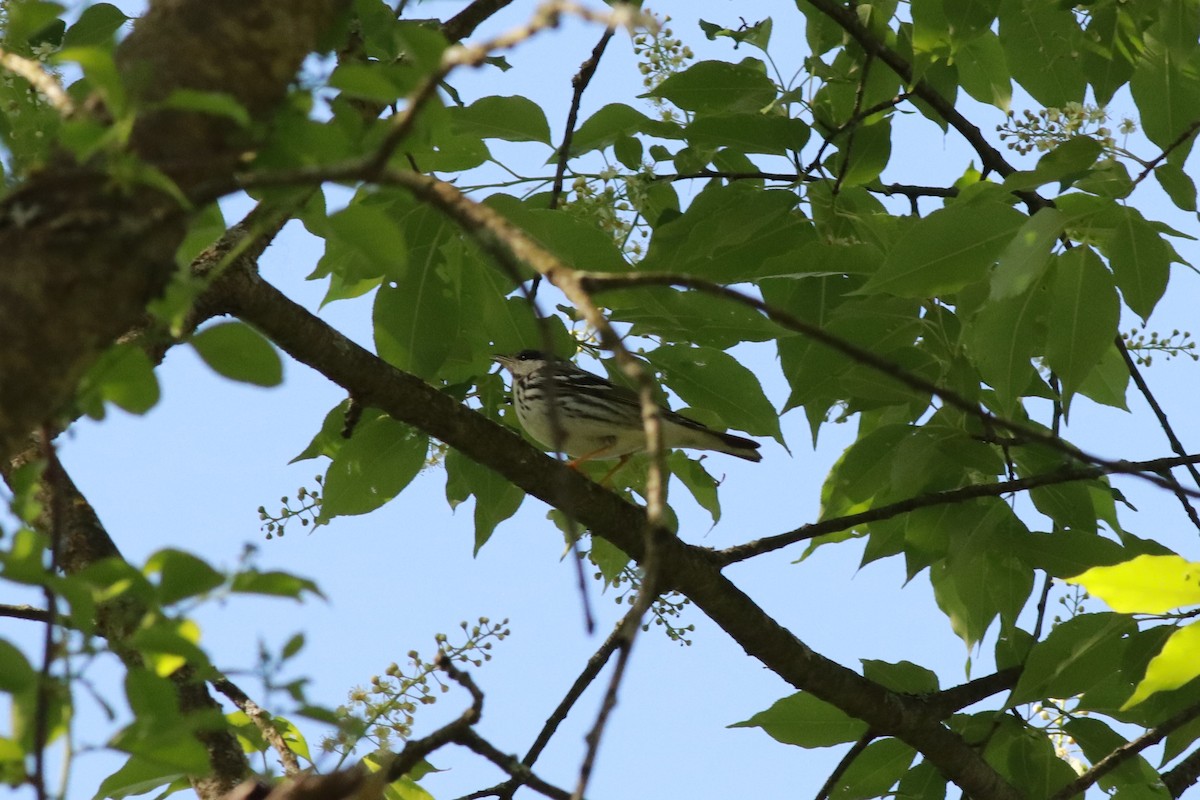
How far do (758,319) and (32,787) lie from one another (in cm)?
250

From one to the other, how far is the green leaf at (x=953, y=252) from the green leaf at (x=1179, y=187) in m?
0.43

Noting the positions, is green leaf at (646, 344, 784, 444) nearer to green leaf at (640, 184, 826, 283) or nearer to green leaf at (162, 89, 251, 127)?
green leaf at (640, 184, 826, 283)

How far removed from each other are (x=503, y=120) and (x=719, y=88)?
2.38 ft

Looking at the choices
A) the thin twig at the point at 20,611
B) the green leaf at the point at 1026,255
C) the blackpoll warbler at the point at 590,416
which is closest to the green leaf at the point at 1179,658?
the green leaf at the point at 1026,255

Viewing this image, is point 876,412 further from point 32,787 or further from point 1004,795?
point 32,787

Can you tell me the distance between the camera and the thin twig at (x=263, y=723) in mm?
3260

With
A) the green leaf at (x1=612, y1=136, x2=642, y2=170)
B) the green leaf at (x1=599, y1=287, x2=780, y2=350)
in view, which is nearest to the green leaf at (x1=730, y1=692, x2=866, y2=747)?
the green leaf at (x1=599, y1=287, x2=780, y2=350)

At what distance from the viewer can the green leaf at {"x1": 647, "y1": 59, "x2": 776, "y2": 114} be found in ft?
13.3

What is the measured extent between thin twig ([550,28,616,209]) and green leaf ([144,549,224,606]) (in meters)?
2.57

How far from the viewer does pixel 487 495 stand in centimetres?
406

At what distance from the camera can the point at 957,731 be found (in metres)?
4.21

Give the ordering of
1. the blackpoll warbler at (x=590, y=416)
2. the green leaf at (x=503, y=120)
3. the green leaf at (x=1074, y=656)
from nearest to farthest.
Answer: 1. the green leaf at (x=1074, y=656)
2. the green leaf at (x=503, y=120)
3. the blackpoll warbler at (x=590, y=416)

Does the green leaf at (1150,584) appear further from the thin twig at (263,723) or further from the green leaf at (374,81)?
the thin twig at (263,723)

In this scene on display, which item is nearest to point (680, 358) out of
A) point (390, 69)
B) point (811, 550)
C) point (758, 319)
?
point (758, 319)
